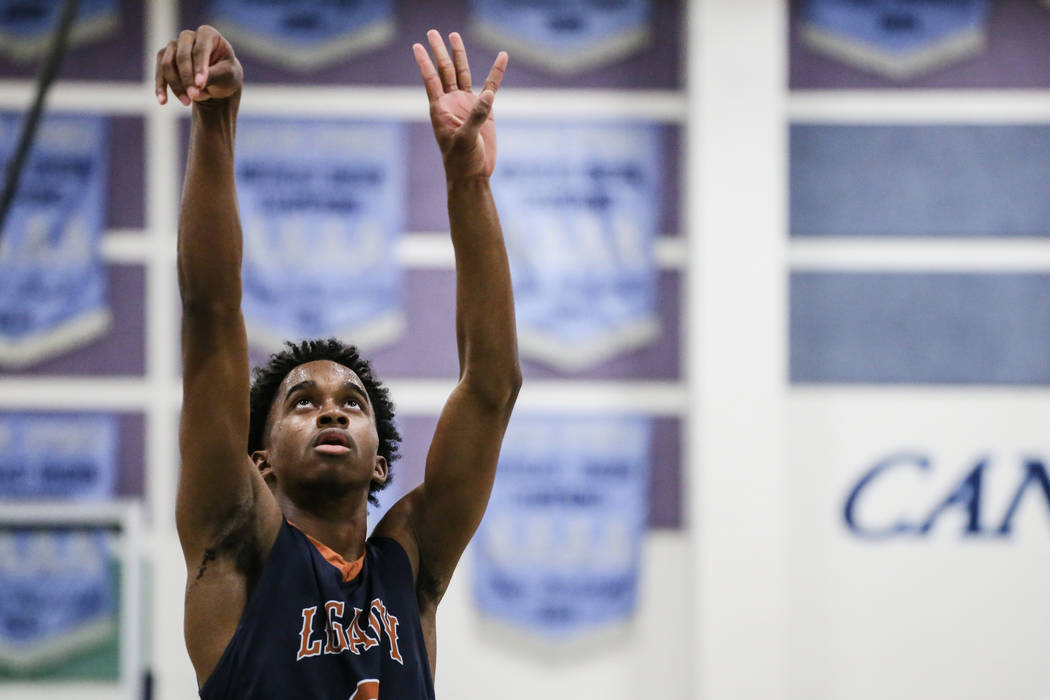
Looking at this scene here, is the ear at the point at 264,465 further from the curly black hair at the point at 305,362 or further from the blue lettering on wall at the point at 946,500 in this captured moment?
the blue lettering on wall at the point at 946,500

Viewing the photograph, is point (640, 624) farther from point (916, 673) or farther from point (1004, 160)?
point (1004, 160)

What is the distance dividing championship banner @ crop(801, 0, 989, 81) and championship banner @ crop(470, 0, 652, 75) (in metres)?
0.77

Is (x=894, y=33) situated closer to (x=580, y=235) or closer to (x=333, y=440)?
(x=580, y=235)

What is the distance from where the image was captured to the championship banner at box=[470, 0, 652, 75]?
5488 millimetres

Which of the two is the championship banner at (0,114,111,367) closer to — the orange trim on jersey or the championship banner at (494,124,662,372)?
the championship banner at (494,124,662,372)

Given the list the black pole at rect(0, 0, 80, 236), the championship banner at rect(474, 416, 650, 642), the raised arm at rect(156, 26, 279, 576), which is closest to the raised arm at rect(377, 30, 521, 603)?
the raised arm at rect(156, 26, 279, 576)

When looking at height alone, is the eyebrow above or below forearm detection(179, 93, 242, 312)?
below

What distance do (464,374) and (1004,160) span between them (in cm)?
372

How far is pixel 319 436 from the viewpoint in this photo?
2.34 metres

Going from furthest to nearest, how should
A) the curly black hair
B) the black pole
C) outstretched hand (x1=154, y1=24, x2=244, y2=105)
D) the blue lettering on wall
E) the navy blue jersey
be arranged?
the blue lettering on wall → the curly black hair → the navy blue jersey → outstretched hand (x1=154, y1=24, x2=244, y2=105) → the black pole

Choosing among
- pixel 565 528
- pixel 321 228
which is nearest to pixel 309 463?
pixel 565 528

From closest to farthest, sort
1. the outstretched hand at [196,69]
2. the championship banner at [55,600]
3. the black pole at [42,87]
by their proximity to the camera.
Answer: the black pole at [42,87], the outstretched hand at [196,69], the championship banner at [55,600]

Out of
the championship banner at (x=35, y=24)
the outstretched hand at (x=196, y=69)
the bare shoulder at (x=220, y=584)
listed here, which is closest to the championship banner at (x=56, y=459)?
the championship banner at (x=35, y=24)

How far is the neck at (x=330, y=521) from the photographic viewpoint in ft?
7.88
